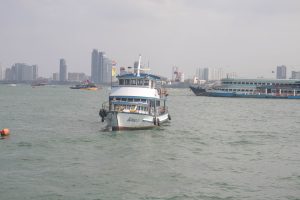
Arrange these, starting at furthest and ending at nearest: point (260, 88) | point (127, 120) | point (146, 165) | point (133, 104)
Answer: point (260, 88), point (133, 104), point (127, 120), point (146, 165)

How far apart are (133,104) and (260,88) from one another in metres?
119

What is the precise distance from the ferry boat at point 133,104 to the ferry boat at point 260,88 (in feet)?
365

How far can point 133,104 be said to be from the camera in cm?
4562

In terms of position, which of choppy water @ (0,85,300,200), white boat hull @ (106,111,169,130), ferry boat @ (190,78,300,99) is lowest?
choppy water @ (0,85,300,200)

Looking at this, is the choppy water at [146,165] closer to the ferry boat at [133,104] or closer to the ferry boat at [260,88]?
the ferry boat at [133,104]

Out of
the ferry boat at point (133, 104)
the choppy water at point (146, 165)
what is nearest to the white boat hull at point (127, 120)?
the ferry boat at point (133, 104)

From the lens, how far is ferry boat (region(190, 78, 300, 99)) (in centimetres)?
15425

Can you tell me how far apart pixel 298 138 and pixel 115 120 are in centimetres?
2031

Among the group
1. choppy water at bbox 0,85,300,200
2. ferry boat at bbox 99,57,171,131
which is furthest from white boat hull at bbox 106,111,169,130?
choppy water at bbox 0,85,300,200

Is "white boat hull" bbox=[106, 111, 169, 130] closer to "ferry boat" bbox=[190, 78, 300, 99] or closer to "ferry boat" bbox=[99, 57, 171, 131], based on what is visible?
"ferry boat" bbox=[99, 57, 171, 131]

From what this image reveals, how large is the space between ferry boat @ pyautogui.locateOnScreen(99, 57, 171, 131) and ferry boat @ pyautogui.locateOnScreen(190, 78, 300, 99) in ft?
365

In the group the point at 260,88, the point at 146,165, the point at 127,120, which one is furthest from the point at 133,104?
the point at 260,88

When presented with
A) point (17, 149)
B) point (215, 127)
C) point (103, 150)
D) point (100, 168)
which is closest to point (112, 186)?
point (100, 168)

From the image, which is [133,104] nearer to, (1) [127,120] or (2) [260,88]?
(1) [127,120]
